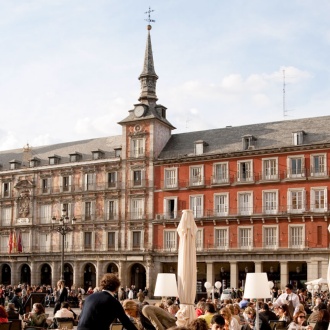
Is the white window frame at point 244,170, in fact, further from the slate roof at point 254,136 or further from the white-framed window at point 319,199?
the white-framed window at point 319,199

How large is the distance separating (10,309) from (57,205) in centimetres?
3960

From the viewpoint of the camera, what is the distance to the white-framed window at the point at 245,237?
156 ft

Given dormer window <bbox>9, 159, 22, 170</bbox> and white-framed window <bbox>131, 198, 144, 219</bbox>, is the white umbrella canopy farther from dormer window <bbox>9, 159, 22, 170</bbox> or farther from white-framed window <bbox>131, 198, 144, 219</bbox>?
dormer window <bbox>9, 159, 22, 170</bbox>

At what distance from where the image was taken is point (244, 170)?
48.8 metres

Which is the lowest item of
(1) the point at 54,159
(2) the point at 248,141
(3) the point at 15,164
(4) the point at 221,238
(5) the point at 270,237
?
(4) the point at 221,238

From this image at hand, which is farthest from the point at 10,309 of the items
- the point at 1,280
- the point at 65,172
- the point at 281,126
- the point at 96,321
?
the point at 1,280

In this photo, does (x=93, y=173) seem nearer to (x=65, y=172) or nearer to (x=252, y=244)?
(x=65, y=172)

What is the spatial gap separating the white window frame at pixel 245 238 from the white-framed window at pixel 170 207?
5.88 metres

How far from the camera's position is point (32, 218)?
192 feet

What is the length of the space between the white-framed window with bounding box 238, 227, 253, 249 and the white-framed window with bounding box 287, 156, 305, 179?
17.4 feet

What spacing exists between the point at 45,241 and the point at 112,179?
923 cm

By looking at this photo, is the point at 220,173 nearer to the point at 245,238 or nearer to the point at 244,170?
the point at 244,170

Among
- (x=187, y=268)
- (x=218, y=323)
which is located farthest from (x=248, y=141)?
(x=218, y=323)

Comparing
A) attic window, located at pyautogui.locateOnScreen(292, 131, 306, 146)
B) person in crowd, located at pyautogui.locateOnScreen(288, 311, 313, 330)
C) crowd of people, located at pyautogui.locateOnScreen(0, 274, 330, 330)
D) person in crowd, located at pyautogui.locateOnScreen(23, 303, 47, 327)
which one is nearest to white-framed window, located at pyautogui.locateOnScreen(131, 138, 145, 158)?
attic window, located at pyautogui.locateOnScreen(292, 131, 306, 146)
